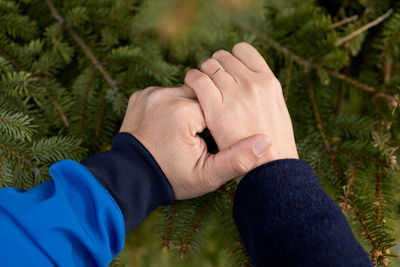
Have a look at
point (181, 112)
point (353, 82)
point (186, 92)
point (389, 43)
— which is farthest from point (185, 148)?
point (389, 43)

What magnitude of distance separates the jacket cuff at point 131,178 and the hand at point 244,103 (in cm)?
23

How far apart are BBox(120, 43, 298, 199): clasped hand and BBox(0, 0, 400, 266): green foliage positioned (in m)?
0.12

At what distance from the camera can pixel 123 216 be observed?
871mm

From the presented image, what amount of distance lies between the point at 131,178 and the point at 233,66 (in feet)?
1.61

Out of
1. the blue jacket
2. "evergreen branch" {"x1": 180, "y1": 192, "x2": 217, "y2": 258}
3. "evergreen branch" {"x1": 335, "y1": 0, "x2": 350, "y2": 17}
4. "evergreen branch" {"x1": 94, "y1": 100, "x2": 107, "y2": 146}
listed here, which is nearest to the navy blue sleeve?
the blue jacket

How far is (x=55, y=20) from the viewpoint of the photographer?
121cm

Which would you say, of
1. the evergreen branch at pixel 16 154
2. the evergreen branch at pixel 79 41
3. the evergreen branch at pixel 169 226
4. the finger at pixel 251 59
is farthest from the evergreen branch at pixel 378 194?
the evergreen branch at pixel 16 154

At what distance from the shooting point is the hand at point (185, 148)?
88 cm

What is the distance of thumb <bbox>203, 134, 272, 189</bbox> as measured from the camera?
87 centimetres

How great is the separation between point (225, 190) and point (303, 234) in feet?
1.14

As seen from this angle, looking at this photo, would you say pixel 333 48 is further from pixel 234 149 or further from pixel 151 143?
pixel 151 143

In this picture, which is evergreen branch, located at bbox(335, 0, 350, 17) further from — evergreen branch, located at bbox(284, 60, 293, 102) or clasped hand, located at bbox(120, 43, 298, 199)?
clasped hand, located at bbox(120, 43, 298, 199)

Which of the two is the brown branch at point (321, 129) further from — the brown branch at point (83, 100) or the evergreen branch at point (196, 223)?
the brown branch at point (83, 100)

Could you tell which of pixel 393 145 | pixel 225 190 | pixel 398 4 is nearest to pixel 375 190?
pixel 393 145
